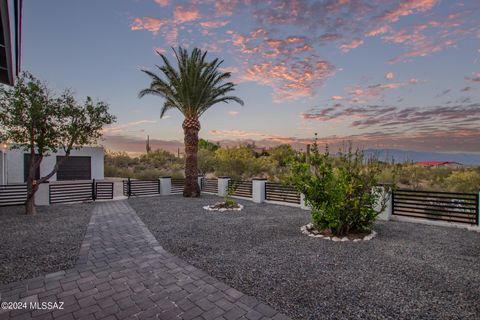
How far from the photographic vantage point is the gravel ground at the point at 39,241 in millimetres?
4430

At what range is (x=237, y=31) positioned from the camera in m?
11.0

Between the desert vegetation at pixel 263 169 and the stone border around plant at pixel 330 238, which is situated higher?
the desert vegetation at pixel 263 169

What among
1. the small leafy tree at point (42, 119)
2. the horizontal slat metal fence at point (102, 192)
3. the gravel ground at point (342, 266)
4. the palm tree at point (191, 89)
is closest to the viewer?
the gravel ground at point (342, 266)

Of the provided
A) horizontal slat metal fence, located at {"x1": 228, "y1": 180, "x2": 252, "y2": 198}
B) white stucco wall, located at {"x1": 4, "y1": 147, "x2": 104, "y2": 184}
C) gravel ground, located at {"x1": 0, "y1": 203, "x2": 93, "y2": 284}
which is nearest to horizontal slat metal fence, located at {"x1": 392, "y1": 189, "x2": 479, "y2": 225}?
A: horizontal slat metal fence, located at {"x1": 228, "y1": 180, "x2": 252, "y2": 198}

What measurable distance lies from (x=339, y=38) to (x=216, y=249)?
33.8ft

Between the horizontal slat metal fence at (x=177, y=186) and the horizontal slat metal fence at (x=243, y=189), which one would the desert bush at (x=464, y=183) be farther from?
the horizontal slat metal fence at (x=177, y=186)

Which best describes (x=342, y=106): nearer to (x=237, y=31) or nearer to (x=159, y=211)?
(x=237, y=31)

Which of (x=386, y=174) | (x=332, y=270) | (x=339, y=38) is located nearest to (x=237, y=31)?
(x=339, y=38)

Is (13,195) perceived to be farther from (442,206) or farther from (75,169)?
(442,206)

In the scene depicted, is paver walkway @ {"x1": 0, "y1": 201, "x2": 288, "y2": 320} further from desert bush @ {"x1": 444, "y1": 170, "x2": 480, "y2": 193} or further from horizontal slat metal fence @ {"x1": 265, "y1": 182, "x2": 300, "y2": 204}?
desert bush @ {"x1": 444, "y1": 170, "x2": 480, "y2": 193}

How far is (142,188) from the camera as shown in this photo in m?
15.8

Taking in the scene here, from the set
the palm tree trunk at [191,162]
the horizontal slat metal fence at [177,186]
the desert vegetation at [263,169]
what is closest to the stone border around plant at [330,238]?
the desert vegetation at [263,169]

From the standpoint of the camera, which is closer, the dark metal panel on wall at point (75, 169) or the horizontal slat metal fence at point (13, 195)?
the horizontal slat metal fence at point (13, 195)

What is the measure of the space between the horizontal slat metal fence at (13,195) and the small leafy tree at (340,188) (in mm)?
13456
